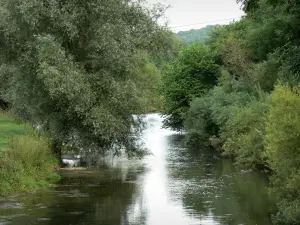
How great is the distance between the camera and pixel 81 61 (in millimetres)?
32125

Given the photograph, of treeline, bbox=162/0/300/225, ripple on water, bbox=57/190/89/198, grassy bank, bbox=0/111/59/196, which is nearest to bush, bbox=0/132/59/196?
grassy bank, bbox=0/111/59/196

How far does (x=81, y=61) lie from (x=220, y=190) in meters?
11.9

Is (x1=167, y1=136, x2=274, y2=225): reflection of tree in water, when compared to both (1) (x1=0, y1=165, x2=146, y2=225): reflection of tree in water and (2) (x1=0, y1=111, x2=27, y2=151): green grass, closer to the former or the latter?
(1) (x1=0, y1=165, x2=146, y2=225): reflection of tree in water

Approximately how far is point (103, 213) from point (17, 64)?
14017 millimetres

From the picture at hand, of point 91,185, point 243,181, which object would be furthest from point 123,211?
point 243,181

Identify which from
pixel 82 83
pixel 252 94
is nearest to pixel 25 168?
pixel 82 83

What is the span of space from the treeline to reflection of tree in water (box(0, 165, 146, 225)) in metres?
6.13

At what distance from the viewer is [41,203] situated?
75.7 feet

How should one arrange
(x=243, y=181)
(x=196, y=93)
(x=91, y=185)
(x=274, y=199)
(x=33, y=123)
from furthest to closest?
(x=196, y=93) < (x=33, y=123) < (x=243, y=181) < (x=91, y=185) < (x=274, y=199)

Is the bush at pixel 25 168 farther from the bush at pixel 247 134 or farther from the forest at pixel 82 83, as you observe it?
the bush at pixel 247 134

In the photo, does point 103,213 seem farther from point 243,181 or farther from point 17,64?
point 17,64

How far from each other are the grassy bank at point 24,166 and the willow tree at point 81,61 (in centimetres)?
256

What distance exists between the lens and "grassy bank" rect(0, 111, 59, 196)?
964 inches

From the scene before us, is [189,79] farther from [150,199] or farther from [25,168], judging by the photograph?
[150,199]
